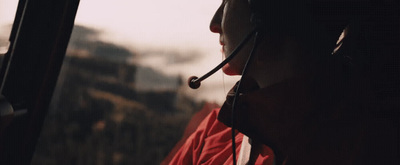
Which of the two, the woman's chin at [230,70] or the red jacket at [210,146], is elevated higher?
the woman's chin at [230,70]

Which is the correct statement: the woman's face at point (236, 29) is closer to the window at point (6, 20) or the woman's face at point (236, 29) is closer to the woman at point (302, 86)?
the woman at point (302, 86)

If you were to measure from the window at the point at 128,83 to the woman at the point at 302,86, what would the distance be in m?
0.20

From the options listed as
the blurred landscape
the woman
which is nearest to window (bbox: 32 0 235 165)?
the blurred landscape

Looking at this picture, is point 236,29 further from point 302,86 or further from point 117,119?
point 117,119

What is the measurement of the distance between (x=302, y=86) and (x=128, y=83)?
8.59 meters

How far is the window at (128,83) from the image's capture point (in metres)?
1.08

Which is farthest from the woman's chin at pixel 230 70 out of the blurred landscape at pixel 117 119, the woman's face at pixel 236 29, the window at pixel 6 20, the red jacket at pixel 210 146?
the blurred landscape at pixel 117 119

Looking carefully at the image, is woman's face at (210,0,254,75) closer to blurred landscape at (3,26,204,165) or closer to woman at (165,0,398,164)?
woman at (165,0,398,164)

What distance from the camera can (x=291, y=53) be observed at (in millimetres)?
711

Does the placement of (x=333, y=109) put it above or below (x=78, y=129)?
above

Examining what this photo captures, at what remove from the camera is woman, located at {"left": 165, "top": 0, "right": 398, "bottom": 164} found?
0.63 metres

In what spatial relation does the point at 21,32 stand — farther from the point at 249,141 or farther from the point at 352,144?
→ the point at 352,144

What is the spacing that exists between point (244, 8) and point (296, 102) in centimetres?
24

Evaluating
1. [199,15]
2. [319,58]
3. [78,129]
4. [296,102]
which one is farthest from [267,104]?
[78,129]
